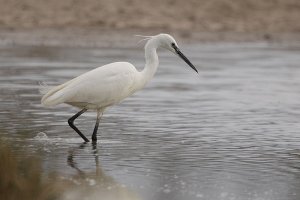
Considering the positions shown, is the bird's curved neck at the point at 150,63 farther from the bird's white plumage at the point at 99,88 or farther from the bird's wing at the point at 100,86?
the bird's wing at the point at 100,86

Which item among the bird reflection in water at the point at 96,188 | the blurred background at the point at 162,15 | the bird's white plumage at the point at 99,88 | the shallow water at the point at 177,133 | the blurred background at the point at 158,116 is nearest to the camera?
the bird reflection in water at the point at 96,188

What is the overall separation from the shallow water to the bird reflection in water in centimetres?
2

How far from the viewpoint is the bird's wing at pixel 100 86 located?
1132cm

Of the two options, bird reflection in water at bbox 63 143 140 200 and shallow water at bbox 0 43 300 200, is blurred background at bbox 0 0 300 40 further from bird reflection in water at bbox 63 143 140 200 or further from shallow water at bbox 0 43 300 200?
bird reflection in water at bbox 63 143 140 200

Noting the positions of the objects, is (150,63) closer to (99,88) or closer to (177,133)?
(99,88)

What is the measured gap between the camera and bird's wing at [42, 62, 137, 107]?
11.3 metres

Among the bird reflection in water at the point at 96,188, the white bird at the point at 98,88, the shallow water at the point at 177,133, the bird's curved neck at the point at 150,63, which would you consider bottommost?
the shallow water at the point at 177,133

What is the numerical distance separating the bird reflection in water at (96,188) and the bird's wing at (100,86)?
5.36 feet

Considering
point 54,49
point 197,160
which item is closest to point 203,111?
point 197,160

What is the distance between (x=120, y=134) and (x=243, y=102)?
3864 mm

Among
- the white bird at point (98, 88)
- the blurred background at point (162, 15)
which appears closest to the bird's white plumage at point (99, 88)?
the white bird at point (98, 88)

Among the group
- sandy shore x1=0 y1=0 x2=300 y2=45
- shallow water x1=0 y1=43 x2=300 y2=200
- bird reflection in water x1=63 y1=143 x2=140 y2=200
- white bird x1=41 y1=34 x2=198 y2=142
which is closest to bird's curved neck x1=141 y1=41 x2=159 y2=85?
white bird x1=41 y1=34 x2=198 y2=142

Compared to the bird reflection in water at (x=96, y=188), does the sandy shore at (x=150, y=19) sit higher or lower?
lower

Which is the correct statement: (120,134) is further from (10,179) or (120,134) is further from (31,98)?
(10,179)
